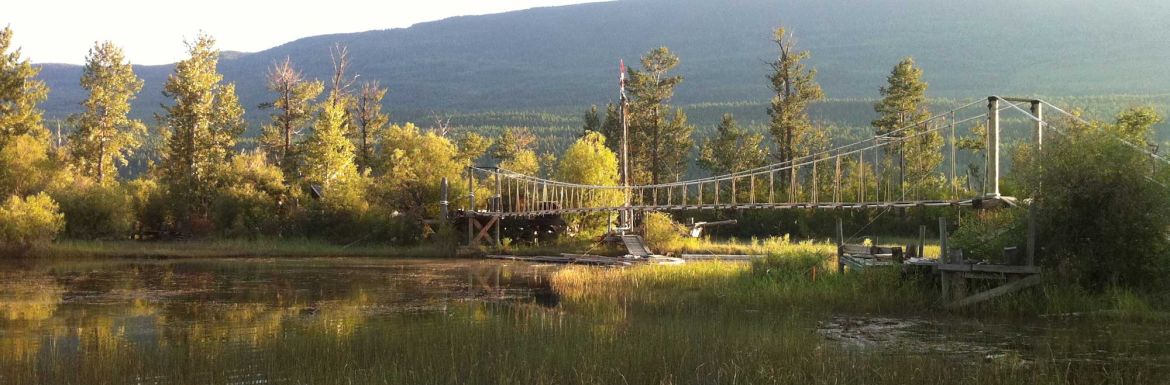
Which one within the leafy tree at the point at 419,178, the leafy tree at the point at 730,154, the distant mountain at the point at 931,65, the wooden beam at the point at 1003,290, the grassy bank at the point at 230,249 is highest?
the distant mountain at the point at 931,65

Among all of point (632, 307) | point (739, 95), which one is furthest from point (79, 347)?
point (739, 95)

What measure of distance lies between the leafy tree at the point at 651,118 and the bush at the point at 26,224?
28.7 m

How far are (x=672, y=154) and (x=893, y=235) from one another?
785 inches

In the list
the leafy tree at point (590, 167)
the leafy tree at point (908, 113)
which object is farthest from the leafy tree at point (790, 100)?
the leafy tree at point (590, 167)

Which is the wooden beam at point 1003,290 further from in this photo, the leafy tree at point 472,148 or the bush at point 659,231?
the leafy tree at point 472,148

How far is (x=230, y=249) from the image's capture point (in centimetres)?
3784

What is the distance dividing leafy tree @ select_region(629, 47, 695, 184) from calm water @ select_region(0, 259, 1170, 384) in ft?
123

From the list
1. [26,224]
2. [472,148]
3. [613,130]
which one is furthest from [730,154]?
[26,224]

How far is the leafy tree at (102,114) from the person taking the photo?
49875 mm

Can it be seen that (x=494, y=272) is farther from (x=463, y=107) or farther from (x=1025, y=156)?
(x=463, y=107)

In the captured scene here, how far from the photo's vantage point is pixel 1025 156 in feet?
57.5

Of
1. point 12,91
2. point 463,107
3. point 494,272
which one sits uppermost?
point 463,107

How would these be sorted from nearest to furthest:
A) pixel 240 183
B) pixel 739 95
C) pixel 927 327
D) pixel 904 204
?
pixel 927 327 → pixel 904 204 → pixel 240 183 → pixel 739 95

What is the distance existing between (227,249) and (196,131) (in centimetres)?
1085
